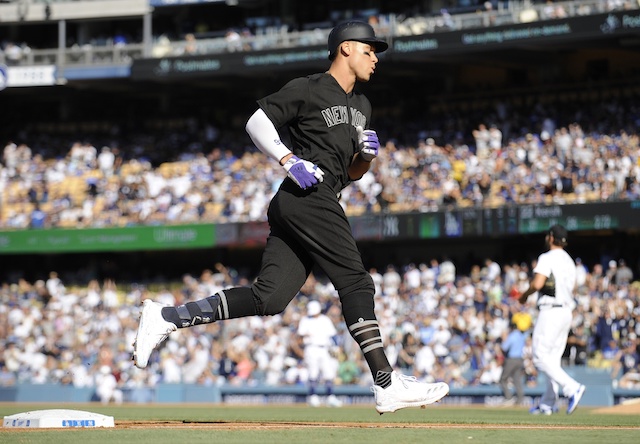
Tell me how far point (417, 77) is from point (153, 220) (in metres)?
8.62

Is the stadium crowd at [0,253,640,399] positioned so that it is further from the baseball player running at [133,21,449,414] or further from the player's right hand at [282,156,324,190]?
the player's right hand at [282,156,324,190]

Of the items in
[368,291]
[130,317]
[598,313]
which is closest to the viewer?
[368,291]

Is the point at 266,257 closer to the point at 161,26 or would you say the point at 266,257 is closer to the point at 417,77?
the point at 417,77

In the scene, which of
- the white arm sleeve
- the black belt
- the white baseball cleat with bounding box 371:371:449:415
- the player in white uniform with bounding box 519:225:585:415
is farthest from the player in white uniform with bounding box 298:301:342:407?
the white arm sleeve

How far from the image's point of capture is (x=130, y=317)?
27141 mm

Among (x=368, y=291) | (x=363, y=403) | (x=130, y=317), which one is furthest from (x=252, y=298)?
(x=130, y=317)

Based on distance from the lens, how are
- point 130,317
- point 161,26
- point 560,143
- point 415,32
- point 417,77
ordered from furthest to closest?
point 161,26, point 417,77, point 415,32, point 130,317, point 560,143

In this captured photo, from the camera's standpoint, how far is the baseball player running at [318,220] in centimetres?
711

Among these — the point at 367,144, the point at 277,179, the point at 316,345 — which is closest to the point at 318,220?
the point at 367,144

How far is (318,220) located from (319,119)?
2.20ft

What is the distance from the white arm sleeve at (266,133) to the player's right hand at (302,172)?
0.42 ft

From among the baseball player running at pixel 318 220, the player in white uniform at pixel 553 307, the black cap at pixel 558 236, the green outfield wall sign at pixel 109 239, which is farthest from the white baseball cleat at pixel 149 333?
the green outfield wall sign at pixel 109 239

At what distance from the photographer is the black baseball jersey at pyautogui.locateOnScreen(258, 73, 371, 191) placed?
7.14 metres

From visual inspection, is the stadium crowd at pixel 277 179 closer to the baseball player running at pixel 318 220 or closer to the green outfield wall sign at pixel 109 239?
the green outfield wall sign at pixel 109 239
